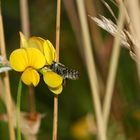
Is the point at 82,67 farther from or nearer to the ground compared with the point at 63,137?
farther from the ground

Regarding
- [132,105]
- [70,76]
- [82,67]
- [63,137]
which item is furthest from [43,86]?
[70,76]

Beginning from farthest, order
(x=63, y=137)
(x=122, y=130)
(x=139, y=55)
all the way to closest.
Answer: (x=63, y=137), (x=122, y=130), (x=139, y=55)

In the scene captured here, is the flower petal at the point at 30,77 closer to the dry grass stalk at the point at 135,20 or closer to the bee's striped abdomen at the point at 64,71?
the bee's striped abdomen at the point at 64,71

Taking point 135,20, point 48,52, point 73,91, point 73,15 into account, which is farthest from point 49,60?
point 73,91

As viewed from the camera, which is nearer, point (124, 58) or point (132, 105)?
point (132, 105)

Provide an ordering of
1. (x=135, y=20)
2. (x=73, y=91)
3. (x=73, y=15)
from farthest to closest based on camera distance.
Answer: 1. (x=73, y=91)
2. (x=73, y=15)
3. (x=135, y=20)

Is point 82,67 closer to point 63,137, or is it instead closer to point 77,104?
point 77,104

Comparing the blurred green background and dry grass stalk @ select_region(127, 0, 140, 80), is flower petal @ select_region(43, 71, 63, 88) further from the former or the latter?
the blurred green background

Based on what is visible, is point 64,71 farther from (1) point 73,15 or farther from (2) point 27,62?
(1) point 73,15
